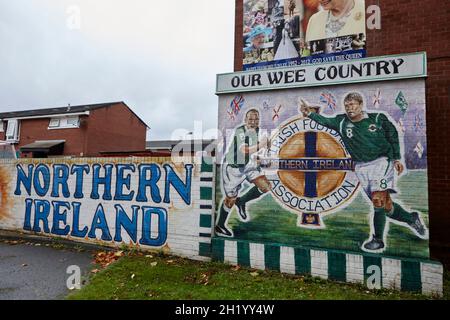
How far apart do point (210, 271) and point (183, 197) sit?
60.8 inches

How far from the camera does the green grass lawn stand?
14.8 ft

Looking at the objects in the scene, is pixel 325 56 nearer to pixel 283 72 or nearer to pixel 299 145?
pixel 283 72

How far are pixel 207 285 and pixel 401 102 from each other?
4164 millimetres

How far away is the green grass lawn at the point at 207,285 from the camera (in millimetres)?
4516

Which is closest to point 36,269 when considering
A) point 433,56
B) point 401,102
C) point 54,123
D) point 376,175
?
point 376,175

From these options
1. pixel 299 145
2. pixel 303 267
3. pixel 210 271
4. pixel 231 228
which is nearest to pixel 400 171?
pixel 299 145

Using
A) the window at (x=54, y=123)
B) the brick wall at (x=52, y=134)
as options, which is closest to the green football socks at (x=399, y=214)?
the brick wall at (x=52, y=134)

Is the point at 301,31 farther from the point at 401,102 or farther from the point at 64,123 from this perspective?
the point at 64,123

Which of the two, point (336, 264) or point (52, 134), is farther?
point (52, 134)

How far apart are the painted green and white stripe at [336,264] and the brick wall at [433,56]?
5.09 feet

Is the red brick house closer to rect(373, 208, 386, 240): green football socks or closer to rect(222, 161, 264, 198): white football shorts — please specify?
rect(222, 161, 264, 198): white football shorts

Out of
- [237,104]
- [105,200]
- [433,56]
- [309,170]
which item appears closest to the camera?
[309,170]

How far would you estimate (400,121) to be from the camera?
5070 millimetres

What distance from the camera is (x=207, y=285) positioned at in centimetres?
492
